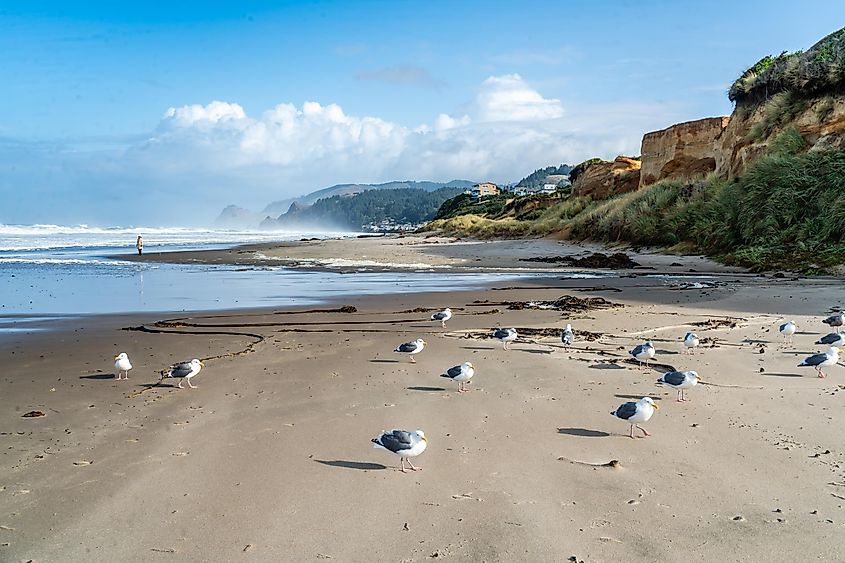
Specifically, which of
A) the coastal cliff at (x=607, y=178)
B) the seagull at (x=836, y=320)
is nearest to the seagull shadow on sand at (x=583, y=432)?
the seagull at (x=836, y=320)

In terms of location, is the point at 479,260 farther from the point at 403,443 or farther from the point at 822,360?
the point at 403,443

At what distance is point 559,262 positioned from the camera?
24.2 metres

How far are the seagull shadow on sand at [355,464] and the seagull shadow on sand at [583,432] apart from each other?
155cm

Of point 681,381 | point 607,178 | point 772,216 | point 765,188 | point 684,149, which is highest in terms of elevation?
point 684,149

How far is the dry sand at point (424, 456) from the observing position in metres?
3.70

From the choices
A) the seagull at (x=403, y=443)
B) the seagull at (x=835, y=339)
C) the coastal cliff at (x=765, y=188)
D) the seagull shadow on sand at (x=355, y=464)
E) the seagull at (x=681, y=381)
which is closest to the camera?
the seagull at (x=403, y=443)

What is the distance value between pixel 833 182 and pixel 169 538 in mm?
21251

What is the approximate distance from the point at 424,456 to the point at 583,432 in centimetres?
136

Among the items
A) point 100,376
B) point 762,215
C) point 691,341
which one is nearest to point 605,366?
point 691,341

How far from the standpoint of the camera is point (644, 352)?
7.57m

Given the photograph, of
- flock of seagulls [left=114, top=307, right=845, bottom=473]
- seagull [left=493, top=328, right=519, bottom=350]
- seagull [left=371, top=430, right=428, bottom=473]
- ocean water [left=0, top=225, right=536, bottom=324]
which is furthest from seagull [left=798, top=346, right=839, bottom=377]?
ocean water [left=0, top=225, right=536, bottom=324]

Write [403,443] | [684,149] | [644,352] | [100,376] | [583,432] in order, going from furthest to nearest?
1. [684,149]
2. [100,376]
3. [644,352]
4. [583,432]
5. [403,443]

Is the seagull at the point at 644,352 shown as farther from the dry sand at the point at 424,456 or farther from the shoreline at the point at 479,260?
the shoreline at the point at 479,260

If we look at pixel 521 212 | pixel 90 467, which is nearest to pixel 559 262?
pixel 90 467
